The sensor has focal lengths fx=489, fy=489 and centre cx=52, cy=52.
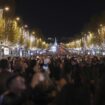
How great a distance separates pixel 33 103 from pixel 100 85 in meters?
3.67

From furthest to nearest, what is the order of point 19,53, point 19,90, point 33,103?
point 19,53, point 33,103, point 19,90

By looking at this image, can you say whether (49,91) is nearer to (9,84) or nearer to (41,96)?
(41,96)

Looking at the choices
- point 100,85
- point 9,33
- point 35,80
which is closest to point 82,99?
point 35,80

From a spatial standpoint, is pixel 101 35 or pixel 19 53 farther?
pixel 101 35

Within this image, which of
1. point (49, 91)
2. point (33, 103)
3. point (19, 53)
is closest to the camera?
point (33, 103)

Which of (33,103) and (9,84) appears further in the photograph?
(33,103)

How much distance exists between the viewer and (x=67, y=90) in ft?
31.1

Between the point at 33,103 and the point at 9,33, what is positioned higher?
the point at 9,33

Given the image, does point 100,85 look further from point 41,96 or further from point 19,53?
point 19,53

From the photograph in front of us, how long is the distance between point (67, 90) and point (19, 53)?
187ft

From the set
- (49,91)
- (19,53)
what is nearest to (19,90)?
(49,91)

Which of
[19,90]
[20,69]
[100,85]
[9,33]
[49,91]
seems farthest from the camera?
[9,33]

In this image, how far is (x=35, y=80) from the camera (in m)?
10.8

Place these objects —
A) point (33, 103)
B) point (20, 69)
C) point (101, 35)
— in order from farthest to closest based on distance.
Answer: point (101, 35), point (20, 69), point (33, 103)
